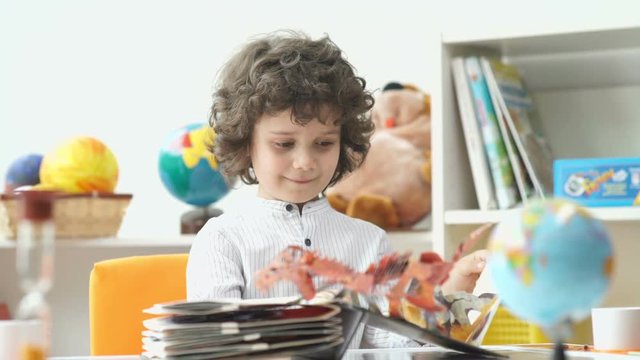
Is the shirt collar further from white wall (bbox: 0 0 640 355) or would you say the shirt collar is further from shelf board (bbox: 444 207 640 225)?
white wall (bbox: 0 0 640 355)

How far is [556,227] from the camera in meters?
0.63

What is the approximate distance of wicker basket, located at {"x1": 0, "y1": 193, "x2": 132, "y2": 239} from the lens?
2443 millimetres

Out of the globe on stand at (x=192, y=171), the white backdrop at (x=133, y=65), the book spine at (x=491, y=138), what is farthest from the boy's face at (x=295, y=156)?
the white backdrop at (x=133, y=65)

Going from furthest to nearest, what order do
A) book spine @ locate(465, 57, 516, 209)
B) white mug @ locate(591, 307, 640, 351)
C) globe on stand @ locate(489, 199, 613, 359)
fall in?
book spine @ locate(465, 57, 516, 209)
white mug @ locate(591, 307, 640, 351)
globe on stand @ locate(489, 199, 613, 359)

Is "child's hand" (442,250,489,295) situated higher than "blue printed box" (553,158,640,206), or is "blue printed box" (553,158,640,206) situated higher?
"blue printed box" (553,158,640,206)

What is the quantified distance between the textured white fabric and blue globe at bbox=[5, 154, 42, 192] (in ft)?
3.76

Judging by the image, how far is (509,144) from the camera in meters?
2.07

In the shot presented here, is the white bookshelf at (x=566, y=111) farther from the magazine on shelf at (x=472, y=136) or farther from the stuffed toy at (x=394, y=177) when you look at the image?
the stuffed toy at (x=394, y=177)

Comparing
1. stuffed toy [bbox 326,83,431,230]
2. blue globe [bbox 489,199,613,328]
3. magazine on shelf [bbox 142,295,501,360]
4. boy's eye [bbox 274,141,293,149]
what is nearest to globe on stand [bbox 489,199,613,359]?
blue globe [bbox 489,199,613,328]

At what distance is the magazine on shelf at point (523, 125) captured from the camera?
208cm

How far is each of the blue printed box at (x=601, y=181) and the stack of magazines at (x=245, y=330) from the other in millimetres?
1145

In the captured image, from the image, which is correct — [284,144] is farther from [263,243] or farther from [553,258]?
[553,258]

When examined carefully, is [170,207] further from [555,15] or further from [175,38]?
[555,15]

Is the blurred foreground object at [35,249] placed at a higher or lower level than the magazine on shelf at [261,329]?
higher
